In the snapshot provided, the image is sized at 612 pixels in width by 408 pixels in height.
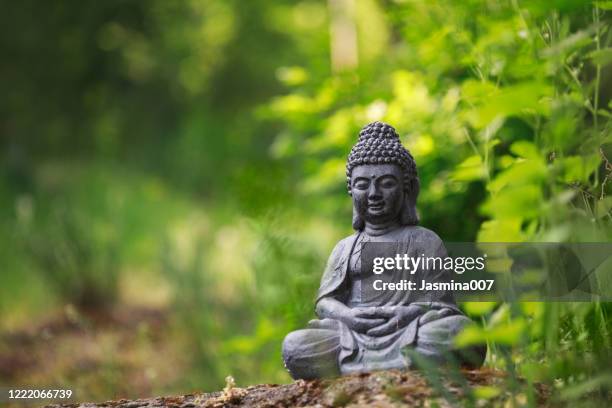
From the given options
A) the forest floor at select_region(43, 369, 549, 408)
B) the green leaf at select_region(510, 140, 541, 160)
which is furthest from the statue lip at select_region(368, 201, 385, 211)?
the green leaf at select_region(510, 140, 541, 160)

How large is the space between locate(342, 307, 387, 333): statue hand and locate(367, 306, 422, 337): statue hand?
0.06ft

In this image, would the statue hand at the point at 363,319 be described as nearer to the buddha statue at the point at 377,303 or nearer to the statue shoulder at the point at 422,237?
the buddha statue at the point at 377,303

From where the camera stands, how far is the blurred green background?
2688mm

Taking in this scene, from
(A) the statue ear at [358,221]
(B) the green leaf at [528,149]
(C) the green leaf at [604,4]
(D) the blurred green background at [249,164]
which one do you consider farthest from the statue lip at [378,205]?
(C) the green leaf at [604,4]

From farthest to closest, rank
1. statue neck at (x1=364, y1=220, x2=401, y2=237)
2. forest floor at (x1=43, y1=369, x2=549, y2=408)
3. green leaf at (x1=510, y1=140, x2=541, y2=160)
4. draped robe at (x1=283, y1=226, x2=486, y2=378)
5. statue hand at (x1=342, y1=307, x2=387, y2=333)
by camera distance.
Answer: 1. statue neck at (x1=364, y1=220, x2=401, y2=237)
2. statue hand at (x1=342, y1=307, x2=387, y2=333)
3. draped robe at (x1=283, y1=226, x2=486, y2=378)
4. forest floor at (x1=43, y1=369, x2=549, y2=408)
5. green leaf at (x1=510, y1=140, x2=541, y2=160)

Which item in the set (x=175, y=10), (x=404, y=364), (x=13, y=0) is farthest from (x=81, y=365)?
(x=175, y=10)

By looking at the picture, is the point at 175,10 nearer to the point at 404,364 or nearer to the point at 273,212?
the point at 273,212

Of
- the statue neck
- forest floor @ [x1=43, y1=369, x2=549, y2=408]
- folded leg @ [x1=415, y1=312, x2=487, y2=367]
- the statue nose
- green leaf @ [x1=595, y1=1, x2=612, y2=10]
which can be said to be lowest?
forest floor @ [x1=43, y1=369, x2=549, y2=408]

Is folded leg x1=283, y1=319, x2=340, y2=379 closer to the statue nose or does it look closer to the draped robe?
the draped robe

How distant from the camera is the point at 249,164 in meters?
6.34

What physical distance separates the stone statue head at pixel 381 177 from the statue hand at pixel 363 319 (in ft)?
1.39

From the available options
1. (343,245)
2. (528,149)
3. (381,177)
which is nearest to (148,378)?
(343,245)

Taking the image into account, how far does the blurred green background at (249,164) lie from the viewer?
2.69 meters

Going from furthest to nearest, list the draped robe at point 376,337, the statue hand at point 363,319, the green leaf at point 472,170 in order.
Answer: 1. the statue hand at point 363,319
2. the draped robe at point 376,337
3. the green leaf at point 472,170
